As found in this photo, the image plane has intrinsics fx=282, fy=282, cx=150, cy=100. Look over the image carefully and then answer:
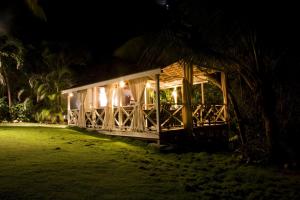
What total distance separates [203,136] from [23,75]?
18.1 meters

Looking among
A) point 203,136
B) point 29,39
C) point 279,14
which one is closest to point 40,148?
point 203,136

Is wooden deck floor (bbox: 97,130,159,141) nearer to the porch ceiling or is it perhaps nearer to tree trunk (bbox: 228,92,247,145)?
the porch ceiling

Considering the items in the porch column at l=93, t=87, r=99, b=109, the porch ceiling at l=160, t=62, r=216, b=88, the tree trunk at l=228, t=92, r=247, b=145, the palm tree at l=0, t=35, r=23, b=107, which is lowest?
the tree trunk at l=228, t=92, r=247, b=145

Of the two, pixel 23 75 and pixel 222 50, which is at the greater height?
pixel 23 75

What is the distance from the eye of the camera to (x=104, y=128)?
1347cm

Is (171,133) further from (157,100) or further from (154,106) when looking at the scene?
(154,106)

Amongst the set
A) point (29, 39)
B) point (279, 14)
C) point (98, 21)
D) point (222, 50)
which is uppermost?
point (98, 21)

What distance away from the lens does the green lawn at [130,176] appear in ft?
16.3

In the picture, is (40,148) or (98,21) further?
(98,21)

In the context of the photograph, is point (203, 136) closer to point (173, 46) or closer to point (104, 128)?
point (104, 128)

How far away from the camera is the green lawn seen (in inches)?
196

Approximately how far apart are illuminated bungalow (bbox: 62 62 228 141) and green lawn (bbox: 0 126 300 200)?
6.66 feet

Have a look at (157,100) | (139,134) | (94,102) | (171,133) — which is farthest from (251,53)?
(94,102)

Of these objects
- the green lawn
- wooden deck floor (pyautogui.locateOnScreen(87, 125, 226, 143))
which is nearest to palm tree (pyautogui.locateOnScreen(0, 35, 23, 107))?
wooden deck floor (pyautogui.locateOnScreen(87, 125, 226, 143))
